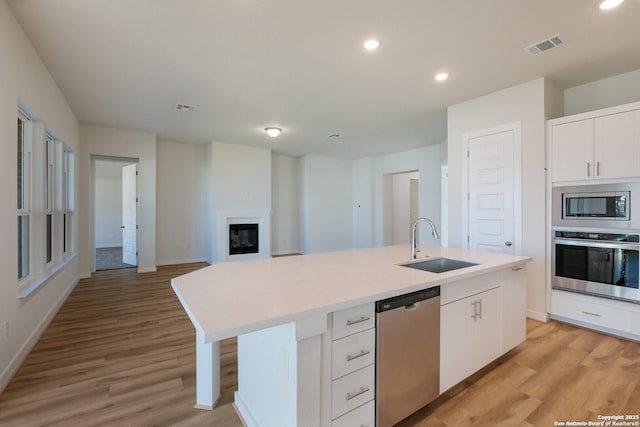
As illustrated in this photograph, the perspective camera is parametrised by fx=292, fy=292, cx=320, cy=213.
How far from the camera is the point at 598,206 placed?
2.85 m

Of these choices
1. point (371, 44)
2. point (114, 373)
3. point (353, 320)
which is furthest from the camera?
point (371, 44)

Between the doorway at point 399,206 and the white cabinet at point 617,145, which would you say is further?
the doorway at point 399,206

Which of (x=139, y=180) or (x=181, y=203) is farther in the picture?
(x=181, y=203)

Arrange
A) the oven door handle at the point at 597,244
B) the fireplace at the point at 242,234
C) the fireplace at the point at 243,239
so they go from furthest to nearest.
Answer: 1. the fireplace at the point at 243,239
2. the fireplace at the point at 242,234
3. the oven door handle at the point at 597,244

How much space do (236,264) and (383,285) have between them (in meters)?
1.07

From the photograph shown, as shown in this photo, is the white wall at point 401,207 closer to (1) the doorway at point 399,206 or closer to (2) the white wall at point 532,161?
(1) the doorway at point 399,206

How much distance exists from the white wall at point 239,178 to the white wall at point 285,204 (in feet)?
2.85

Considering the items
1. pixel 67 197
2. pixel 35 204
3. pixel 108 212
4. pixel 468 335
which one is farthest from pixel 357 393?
pixel 108 212

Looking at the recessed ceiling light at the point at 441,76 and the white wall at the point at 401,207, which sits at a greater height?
the recessed ceiling light at the point at 441,76

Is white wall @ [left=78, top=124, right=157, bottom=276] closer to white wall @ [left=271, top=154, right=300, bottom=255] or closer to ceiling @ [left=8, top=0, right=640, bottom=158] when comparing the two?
ceiling @ [left=8, top=0, right=640, bottom=158]

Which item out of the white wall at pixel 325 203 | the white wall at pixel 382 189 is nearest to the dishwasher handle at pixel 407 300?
the white wall at pixel 382 189

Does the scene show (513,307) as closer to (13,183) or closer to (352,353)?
(352,353)

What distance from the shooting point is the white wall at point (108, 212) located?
31.4ft

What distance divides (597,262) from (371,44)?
300cm
